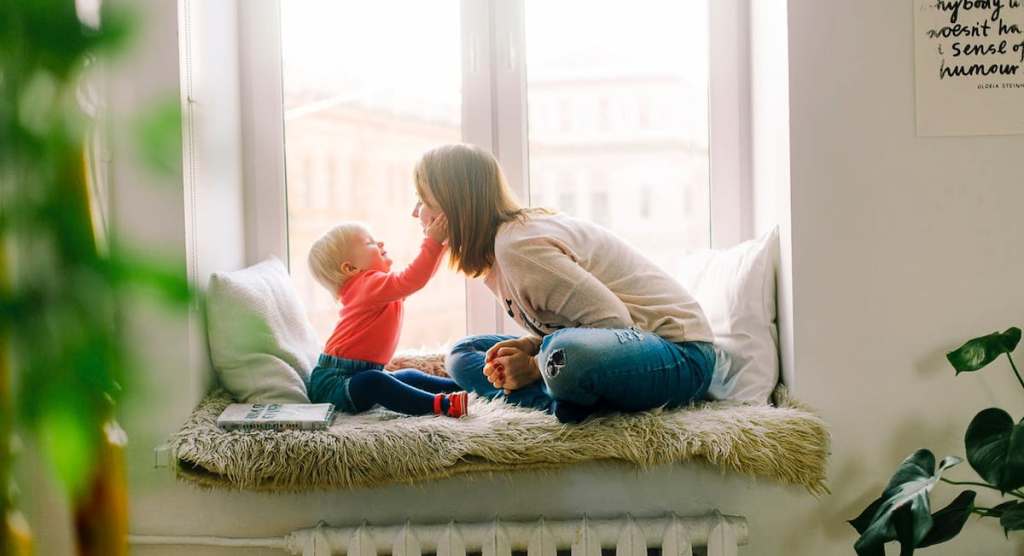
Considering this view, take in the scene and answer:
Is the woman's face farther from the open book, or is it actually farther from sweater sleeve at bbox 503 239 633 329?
the open book

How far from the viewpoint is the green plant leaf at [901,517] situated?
1334 mm

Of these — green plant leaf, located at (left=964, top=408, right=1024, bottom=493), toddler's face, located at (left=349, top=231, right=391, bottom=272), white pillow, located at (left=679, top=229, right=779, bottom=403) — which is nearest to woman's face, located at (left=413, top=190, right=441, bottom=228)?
toddler's face, located at (left=349, top=231, right=391, bottom=272)

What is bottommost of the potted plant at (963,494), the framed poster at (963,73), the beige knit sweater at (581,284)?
the potted plant at (963,494)

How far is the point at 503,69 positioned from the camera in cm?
212

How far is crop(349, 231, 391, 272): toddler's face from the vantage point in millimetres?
1915

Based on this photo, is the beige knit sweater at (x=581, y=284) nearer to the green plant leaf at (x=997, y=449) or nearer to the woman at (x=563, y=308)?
the woman at (x=563, y=308)

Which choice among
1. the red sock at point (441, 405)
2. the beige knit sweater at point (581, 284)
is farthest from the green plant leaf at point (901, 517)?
the red sock at point (441, 405)

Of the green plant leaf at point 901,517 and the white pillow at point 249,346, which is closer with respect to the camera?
the green plant leaf at point 901,517

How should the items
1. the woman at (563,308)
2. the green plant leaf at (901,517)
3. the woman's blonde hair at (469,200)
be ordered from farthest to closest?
1. the woman's blonde hair at (469,200)
2. the woman at (563,308)
3. the green plant leaf at (901,517)

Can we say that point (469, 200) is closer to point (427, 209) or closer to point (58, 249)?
point (427, 209)

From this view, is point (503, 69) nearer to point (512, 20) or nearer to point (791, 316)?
point (512, 20)

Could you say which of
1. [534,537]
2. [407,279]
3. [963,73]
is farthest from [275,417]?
[963,73]

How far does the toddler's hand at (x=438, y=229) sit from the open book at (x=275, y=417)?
41cm

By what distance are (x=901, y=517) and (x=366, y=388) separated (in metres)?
1.00
